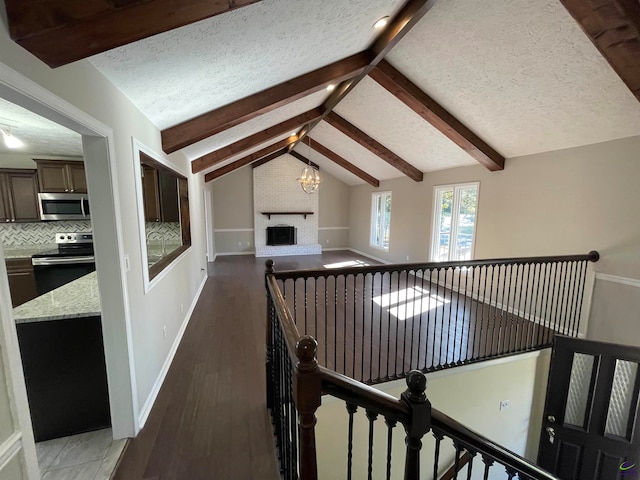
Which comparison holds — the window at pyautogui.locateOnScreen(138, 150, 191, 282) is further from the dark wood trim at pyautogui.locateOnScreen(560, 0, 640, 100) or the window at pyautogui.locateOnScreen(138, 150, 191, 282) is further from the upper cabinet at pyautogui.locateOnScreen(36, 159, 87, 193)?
the dark wood trim at pyautogui.locateOnScreen(560, 0, 640, 100)

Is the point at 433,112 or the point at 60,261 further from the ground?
the point at 433,112

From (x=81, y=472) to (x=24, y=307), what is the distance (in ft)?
3.77

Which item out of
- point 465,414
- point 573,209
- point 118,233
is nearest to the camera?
point 118,233

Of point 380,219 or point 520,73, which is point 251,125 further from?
point 380,219

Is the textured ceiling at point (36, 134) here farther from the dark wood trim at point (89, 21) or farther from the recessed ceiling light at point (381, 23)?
the recessed ceiling light at point (381, 23)

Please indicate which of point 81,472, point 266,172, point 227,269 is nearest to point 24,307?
point 81,472

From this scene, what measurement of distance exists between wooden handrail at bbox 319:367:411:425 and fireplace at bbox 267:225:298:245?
8.30 m

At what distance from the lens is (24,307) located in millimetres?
1938

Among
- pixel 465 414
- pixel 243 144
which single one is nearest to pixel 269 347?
pixel 465 414

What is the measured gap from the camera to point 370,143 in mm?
5906

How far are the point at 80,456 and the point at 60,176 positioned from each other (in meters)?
3.75

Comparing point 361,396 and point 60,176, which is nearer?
point 361,396

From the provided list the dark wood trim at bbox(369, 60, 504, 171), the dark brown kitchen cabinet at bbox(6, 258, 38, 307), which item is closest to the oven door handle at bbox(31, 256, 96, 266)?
the dark brown kitchen cabinet at bbox(6, 258, 38, 307)

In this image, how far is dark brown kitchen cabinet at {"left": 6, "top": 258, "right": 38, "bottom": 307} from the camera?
3568mm
